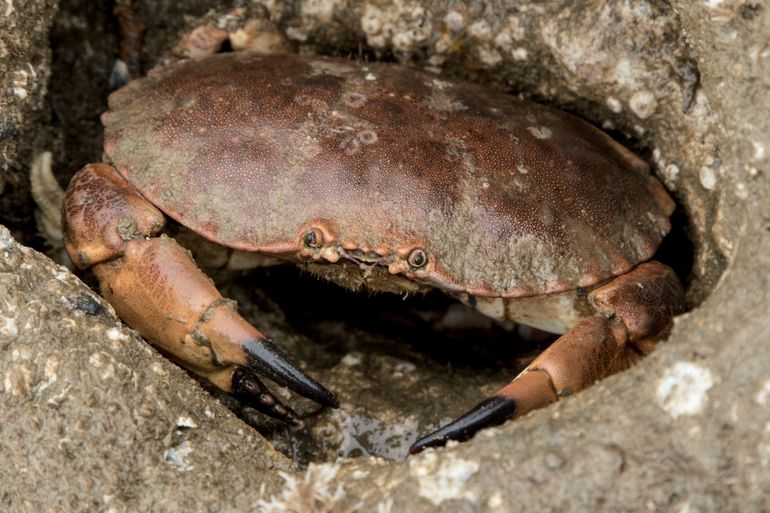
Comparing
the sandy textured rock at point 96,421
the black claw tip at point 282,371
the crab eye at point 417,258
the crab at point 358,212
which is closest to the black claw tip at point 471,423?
the crab at point 358,212

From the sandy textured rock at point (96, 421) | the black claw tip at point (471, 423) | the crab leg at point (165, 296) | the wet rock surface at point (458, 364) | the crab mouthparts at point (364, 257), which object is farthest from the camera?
the crab mouthparts at point (364, 257)

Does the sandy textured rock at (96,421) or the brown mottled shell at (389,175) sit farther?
the brown mottled shell at (389,175)

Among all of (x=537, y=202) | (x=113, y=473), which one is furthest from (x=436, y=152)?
(x=113, y=473)

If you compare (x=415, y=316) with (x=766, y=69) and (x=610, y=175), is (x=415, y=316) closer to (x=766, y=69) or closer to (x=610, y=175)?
(x=610, y=175)

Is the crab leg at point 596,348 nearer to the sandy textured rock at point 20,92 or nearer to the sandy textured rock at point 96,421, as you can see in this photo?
the sandy textured rock at point 96,421

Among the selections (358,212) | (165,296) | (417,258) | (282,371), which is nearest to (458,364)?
(417,258)

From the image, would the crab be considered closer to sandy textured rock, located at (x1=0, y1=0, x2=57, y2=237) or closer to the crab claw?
the crab claw

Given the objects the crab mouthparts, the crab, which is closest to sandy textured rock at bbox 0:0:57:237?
the crab
